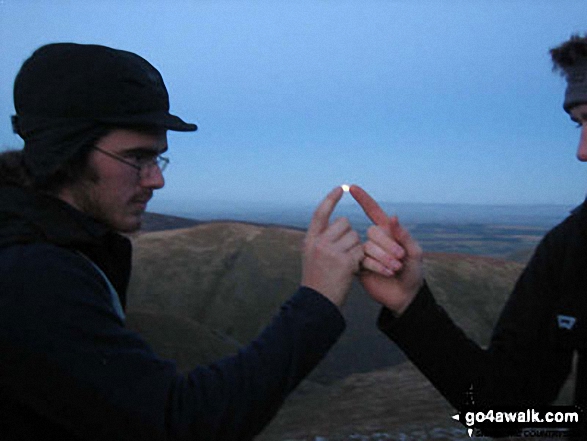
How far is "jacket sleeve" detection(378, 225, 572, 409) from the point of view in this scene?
116 inches

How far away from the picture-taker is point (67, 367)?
6.12ft

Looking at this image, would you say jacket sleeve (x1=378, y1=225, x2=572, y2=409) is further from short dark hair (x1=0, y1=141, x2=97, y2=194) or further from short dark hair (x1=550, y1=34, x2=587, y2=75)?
short dark hair (x1=0, y1=141, x2=97, y2=194)

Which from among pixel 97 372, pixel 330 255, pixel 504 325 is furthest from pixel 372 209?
pixel 97 372

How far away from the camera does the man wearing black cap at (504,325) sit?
294 centimetres

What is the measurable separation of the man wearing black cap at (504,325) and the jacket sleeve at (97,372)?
111 centimetres

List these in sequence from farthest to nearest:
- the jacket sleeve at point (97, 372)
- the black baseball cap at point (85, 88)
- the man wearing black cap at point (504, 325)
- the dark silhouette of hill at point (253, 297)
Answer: the dark silhouette of hill at point (253, 297) < the man wearing black cap at point (504, 325) < the black baseball cap at point (85, 88) < the jacket sleeve at point (97, 372)

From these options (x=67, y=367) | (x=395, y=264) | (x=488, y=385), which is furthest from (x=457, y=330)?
(x=67, y=367)

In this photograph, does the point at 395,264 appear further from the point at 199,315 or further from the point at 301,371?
the point at 199,315

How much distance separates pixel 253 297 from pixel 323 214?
32.8 metres

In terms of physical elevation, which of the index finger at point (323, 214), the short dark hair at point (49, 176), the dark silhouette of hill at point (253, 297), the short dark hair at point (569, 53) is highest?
the short dark hair at point (569, 53)

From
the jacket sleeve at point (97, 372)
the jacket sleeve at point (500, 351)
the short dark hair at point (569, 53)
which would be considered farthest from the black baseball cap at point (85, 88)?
the short dark hair at point (569, 53)

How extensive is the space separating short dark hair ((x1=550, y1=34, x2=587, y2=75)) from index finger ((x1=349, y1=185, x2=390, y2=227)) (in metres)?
1.26

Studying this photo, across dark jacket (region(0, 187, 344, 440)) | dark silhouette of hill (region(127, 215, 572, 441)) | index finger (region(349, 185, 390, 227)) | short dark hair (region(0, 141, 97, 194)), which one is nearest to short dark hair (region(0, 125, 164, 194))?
short dark hair (region(0, 141, 97, 194))

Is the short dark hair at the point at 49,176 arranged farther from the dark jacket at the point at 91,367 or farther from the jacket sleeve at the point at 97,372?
the jacket sleeve at the point at 97,372
